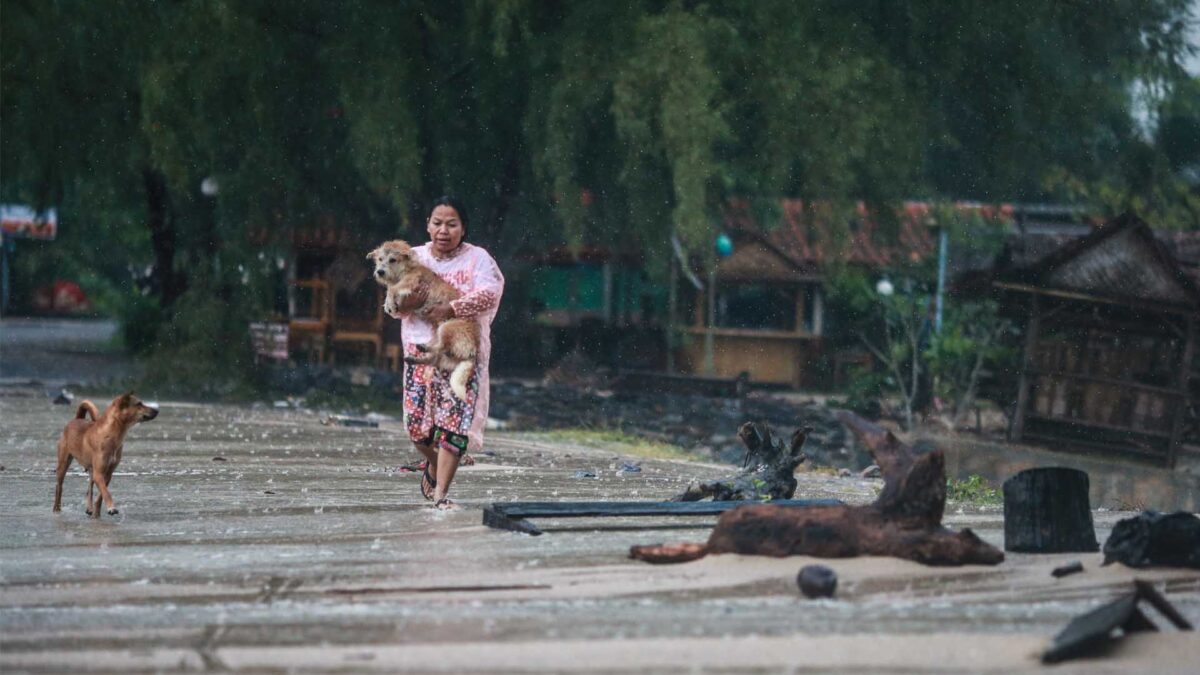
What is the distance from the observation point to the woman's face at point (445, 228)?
31.2ft

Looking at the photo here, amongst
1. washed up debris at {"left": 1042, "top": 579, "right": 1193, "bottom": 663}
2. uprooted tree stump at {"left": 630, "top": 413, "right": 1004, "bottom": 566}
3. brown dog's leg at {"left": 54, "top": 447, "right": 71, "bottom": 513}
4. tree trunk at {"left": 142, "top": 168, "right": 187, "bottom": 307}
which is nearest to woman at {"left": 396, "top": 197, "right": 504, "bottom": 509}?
brown dog's leg at {"left": 54, "top": 447, "right": 71, "bottom": 513}

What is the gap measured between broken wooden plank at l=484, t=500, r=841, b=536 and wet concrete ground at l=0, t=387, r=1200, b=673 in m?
0.10

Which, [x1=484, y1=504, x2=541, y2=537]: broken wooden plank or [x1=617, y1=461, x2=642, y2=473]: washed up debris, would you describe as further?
[x1=617, y1=461, x2=642, y2=473]: washed up debris

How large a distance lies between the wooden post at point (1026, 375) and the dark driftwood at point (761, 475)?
11623 millimetres

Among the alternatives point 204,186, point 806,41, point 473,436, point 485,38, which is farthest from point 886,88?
point 473,436

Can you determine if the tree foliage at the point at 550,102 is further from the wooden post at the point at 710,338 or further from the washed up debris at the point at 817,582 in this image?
the washed up debris at the point at 817,582

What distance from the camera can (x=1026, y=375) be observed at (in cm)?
2119

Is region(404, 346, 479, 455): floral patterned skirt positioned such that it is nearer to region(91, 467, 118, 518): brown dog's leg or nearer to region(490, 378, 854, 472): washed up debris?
region(91, 467, 118, 518): brown dog's leg

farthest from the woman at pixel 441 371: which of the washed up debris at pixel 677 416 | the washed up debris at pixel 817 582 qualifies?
the washed up debris at pixel 677 416

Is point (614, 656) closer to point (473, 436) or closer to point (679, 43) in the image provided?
point (473, 436)

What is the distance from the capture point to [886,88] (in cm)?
1992

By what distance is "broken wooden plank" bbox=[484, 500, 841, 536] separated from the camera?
8258mm

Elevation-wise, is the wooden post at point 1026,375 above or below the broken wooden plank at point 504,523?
above

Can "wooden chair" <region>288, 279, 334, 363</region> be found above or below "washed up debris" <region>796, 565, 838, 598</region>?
above
